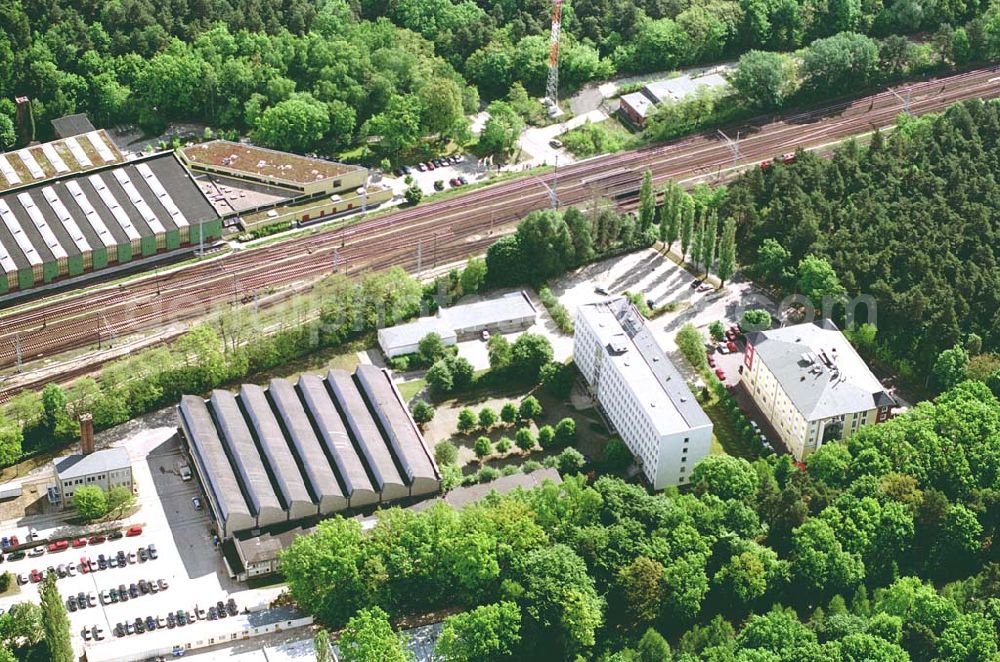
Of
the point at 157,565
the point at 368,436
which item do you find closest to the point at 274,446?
the point at 368,436

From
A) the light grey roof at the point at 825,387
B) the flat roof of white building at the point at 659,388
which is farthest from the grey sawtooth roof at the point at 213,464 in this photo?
the light grey roof at the point at 825,387

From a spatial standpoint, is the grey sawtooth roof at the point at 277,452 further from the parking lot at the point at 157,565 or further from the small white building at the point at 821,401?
the small white building at the point at 821,401

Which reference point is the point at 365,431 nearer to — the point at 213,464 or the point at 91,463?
the point at 213,464

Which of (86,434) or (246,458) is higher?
(86,434)

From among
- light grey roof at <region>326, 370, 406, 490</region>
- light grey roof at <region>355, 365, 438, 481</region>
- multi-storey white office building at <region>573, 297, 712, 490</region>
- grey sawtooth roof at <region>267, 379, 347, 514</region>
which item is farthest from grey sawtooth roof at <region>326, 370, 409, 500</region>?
multi-storey white office building at <region>573, 297, 712, 490</region>

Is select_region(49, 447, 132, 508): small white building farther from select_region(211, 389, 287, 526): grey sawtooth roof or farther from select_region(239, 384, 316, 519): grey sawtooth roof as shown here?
select_region(239, 384, 316, 519): grey sawtooth roof

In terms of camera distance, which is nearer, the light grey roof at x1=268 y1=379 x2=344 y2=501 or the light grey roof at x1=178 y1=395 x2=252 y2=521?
the light grey roof at x1=178 y1=395 x2=252 y2=521

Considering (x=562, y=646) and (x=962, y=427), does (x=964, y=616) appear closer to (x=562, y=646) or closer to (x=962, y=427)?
(x=962, y=427)
